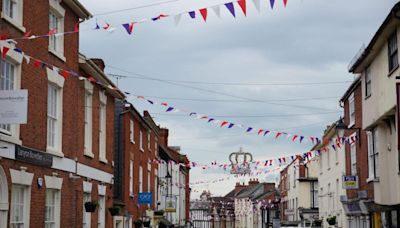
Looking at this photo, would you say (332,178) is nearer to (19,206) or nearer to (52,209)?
(52,209)

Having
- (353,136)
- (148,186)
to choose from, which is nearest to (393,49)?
(353,136)

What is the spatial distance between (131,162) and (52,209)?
13.0 meters

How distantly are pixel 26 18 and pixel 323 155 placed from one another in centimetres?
2726

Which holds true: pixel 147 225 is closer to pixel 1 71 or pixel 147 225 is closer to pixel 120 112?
pixel 120 112

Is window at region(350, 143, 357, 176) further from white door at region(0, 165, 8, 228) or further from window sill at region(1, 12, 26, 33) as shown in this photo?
white door at region(0, 165, 8, 228)

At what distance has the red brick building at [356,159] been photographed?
1040 inches

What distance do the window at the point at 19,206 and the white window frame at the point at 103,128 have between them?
766cm

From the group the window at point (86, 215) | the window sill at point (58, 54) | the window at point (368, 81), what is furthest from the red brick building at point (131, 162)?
the window at point (368, 81)

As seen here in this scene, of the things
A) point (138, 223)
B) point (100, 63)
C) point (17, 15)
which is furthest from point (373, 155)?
point (17, 15)

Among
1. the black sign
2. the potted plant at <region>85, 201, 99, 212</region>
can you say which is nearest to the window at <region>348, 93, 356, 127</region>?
the potted plant at <region>85, 201, 99, 212</region>

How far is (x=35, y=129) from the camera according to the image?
17.8 m

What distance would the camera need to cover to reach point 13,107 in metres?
14.2

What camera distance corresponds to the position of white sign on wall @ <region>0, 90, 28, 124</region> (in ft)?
46.0

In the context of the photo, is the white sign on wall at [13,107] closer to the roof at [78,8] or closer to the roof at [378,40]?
the roof at [78,8]
